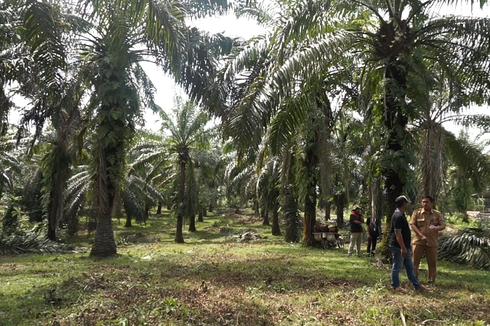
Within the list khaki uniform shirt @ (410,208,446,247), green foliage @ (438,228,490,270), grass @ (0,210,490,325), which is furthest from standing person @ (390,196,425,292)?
green foliage @ (438,228,490,270)

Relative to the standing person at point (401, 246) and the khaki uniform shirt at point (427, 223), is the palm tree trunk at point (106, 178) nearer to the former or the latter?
the standing person at point (401, 246)

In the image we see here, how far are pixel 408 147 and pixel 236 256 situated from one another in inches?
235

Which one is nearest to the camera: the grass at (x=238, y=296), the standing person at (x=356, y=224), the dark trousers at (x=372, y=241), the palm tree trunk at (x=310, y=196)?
the grass at (x=238, y=296)

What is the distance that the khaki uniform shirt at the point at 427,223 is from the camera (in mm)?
7758

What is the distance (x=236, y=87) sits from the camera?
10.7m

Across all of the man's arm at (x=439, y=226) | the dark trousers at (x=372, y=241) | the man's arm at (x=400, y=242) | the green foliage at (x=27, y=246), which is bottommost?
the green foliage at (x=27, y=246)

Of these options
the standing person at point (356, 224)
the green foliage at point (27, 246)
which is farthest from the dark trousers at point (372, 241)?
the green foliage at point (27, 246)

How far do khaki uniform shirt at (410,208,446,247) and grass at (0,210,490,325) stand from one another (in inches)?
34.1

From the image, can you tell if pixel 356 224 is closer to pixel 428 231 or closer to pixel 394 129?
pixel 394 129

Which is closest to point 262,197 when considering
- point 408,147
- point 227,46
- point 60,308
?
point 227,46

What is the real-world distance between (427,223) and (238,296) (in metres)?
3.94

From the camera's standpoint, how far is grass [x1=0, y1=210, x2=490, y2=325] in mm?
5586

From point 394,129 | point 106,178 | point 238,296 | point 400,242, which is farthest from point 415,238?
point 106,178

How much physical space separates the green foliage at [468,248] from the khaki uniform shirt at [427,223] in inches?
153
